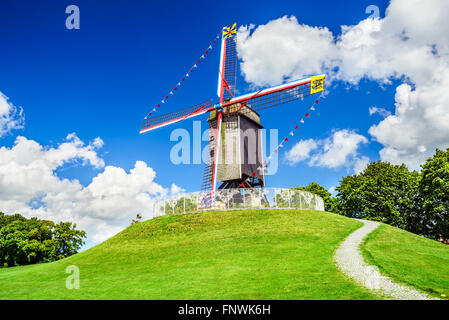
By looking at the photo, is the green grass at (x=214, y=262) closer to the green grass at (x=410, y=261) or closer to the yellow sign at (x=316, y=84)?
the green grass at (x=410, y=261)

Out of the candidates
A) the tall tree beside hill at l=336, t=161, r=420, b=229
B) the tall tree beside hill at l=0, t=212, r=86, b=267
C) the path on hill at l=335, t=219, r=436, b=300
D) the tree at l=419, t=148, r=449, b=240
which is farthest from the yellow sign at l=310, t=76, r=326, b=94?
the tall tree beside hill at l=0, t=212, r=86, b=267

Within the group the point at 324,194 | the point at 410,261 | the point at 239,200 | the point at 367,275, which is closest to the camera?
the point at 367,275

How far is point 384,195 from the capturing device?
4100cm

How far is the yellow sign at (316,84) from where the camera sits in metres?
26.5

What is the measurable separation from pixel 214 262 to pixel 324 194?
40430 millimetres

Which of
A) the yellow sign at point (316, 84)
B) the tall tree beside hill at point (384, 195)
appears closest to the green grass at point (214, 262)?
the yellow sign at point (316, 84)

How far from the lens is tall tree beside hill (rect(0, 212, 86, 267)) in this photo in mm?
41562

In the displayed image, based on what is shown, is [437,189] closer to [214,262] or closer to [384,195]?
[384,195]

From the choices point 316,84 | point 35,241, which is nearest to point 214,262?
point 316,84

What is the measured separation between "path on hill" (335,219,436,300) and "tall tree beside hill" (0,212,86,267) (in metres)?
42.3

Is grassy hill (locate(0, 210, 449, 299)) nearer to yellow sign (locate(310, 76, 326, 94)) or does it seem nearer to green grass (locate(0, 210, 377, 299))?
green grass (locate(0, 210, 377, 299))
